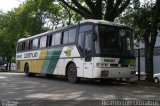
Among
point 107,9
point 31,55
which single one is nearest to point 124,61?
point 107,9

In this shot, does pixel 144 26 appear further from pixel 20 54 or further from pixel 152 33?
pixel 20 54

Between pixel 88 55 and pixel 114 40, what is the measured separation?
1521 mm

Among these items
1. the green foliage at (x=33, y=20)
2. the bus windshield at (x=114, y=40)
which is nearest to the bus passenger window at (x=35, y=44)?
the bus windshield at (x=114, y=40)

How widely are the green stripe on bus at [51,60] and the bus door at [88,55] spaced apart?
3431 mm

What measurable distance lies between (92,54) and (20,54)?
1320cm

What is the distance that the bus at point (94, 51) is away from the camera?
57.6 ft

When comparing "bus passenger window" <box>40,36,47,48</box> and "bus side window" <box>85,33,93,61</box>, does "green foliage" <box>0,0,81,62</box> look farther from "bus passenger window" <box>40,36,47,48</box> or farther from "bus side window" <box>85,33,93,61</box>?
"bus side window" <box>85,33,93,61</box>

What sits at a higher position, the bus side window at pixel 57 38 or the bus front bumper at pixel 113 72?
the bus side window at pixel 57 38

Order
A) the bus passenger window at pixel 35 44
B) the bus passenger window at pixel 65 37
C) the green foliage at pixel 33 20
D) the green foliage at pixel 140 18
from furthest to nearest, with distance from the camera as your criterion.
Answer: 1. the green foliage at pixel 33 20
2. the bus passenger window at pixel 35 44
3. the green foliage at pixel 140 18
4. the bus passenger window at pixel 65 37

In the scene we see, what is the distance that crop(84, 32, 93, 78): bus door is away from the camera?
703 inches

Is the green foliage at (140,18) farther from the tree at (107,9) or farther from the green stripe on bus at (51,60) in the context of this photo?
the green stripe on bus at (51,60)

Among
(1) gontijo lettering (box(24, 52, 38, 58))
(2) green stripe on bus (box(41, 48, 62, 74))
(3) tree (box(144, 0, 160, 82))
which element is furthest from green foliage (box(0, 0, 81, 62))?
(3) tree (box(144, 0, 160, 82))

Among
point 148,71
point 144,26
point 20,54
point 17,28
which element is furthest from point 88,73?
point 17,28

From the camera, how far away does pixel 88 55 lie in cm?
1809
